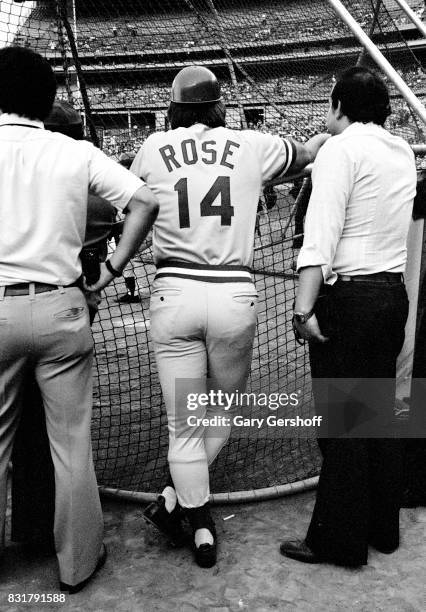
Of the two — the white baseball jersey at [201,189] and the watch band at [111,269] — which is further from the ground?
the white baseball jersey at [201,189]

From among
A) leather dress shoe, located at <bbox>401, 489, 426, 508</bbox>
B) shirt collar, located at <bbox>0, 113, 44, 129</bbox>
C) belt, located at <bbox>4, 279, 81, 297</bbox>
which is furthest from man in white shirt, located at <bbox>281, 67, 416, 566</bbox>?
shirt collar, located at <bbox>0, 113, 44, 129</bbox>

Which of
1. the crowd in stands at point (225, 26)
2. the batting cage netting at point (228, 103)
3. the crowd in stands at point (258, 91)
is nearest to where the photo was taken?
the batting cage netting at point (228, 103)

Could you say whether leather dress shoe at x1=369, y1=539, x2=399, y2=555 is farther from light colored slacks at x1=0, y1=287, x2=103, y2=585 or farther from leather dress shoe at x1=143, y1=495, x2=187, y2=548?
light colored slacks at x1=0, y1=287, x2=103, y2=585

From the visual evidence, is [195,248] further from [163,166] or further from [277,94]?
[277,94]

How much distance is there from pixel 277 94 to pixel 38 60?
37.2 ft

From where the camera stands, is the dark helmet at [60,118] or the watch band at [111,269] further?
the dark helmet at [60,118]

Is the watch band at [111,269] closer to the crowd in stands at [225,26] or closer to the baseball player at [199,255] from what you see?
the baseball player at [199,255]

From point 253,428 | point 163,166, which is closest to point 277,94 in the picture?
point 253,428

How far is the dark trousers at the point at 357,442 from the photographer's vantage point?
2426 mm

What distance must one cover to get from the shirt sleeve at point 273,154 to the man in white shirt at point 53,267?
628mm

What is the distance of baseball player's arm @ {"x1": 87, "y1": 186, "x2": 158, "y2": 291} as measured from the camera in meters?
2.23

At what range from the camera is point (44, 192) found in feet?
6.93

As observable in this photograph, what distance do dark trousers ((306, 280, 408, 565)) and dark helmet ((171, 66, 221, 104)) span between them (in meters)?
0.94

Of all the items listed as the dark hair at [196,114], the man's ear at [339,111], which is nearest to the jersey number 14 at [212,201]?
the dark hair at [196,114]
